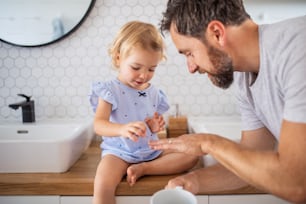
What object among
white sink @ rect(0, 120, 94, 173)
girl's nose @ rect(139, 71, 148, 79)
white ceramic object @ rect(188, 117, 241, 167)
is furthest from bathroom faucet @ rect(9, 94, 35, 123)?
white ceramic object @ rect(188, 117, 241, 167)

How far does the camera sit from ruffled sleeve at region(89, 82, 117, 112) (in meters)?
1.29

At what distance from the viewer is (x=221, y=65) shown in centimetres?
95

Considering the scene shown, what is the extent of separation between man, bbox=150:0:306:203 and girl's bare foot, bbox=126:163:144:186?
0.24 m

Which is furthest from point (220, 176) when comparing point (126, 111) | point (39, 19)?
point (39, 19)

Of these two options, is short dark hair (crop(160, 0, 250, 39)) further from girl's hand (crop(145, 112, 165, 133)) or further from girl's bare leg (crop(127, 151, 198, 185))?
girl's bare leg (crop(127, 151, 198, 185))

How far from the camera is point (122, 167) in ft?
4.00

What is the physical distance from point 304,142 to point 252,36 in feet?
1.14

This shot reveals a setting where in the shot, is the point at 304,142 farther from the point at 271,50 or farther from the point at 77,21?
the point at 77,21

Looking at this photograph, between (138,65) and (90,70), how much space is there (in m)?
0.50

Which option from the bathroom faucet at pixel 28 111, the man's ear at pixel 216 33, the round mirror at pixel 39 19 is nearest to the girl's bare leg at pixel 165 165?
the man's ear at pixel 216 33

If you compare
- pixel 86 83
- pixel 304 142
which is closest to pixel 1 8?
pixel 86 83

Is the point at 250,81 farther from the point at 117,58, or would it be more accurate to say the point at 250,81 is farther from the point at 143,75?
the point at 117,58

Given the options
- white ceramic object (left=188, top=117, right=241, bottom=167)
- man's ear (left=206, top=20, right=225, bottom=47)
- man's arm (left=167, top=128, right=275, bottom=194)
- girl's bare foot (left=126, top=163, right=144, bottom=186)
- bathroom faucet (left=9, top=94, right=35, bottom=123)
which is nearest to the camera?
man's ear (left=206, top=20, right=225, bottom=47)

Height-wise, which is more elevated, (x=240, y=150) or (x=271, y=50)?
(x=271, y=50)
